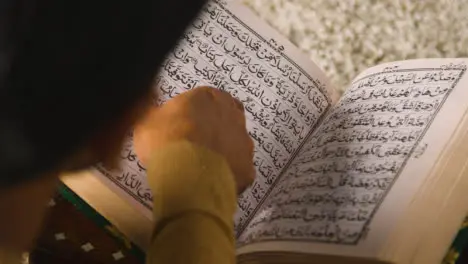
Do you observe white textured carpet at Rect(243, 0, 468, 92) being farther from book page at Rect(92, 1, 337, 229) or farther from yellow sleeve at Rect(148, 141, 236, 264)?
yellow sleeve at Rect(148, 141, 236, 264)

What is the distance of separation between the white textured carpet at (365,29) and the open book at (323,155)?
0.04 metres

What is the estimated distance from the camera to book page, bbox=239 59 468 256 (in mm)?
681

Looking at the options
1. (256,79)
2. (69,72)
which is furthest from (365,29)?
(69,72)

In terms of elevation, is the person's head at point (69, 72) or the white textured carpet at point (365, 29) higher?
the white textured carpet at point (365, 29)

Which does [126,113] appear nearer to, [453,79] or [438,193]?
[438,193]

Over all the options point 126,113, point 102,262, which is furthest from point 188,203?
point 126,113

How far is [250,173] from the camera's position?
2.47ft

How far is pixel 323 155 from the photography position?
772 millimetres

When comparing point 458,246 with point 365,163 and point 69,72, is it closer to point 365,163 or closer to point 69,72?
point 365,163

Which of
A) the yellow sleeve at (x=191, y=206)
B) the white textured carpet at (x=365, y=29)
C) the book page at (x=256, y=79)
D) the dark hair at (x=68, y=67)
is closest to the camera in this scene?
the dark hair at (x=68, y=67)

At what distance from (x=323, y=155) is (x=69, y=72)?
44cm

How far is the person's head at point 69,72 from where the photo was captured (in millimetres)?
360

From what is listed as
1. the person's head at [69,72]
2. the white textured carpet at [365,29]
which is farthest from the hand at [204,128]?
the person's head at [69,72]

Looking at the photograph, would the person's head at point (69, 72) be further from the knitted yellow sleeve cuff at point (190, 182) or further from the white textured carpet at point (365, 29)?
the white textured carpet at point (365, 29)
